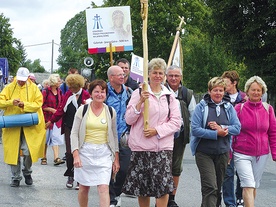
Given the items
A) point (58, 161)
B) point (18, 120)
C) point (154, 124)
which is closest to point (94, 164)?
point (154, 124)

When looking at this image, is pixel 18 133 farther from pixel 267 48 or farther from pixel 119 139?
pixel 267 48

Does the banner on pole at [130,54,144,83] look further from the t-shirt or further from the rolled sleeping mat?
the t-shirt

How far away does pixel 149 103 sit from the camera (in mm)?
8242

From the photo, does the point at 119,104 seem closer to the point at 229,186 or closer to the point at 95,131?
the point at 95,131

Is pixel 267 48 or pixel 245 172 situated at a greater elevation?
pixel 267 48

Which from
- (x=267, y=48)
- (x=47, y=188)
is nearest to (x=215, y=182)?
(x=47, y=188)

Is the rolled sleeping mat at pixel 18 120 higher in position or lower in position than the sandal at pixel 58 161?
higher

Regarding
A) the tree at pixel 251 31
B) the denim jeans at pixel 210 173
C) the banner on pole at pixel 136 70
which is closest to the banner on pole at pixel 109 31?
the banner on pole at pixel 136 70

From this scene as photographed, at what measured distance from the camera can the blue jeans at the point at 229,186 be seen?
9.95 metres

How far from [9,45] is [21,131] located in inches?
3468

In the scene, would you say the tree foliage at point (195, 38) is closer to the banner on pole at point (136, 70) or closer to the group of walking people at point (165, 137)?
the banner on pole at point (136, 70)

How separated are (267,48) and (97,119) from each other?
27.1 meters

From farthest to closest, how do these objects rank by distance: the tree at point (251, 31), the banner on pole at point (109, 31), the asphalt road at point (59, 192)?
1. the tree at point (251, 31)
2. the banner on pole at point (109, 31)
3. the asphalt road at point (59, 192)

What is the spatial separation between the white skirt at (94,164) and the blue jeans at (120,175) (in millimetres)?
963
